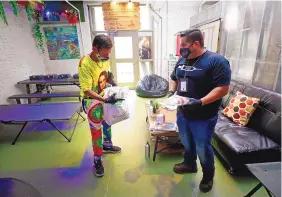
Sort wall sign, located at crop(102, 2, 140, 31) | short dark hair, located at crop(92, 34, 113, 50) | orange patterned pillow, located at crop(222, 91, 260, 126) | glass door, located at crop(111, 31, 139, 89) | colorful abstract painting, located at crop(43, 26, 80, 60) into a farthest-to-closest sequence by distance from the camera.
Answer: glass door, located at crop(111, 31, 139, 89) < colorful abstract painting, located at crop(43, 26, 80, 60) < wall sign, located at crop(102, 2, 140, 31) < orange patterned pillow, located at crop(222, 91, 260, 126) < short dark hair, located at crop(92, 34, 113, 50)

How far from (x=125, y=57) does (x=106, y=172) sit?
4.48 meters

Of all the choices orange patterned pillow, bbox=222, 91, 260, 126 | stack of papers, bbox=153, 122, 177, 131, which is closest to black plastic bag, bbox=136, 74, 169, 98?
orange patterned pillow, bbox=222, 91, 260, 126

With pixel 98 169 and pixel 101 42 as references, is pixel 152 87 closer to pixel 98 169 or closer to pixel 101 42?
pixel 98 169

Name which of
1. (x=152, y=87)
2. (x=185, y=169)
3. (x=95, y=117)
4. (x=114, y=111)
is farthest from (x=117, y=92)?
(x=152, y=87)

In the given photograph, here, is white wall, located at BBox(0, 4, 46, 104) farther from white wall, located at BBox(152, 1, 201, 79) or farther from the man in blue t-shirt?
the man in blue t-shirt

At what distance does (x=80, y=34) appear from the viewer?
5.44 m

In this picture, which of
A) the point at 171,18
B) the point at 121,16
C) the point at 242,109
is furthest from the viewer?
the point at 171,18

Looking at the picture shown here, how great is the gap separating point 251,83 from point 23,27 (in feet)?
18.8

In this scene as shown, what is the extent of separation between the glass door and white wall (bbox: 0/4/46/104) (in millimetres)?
2424

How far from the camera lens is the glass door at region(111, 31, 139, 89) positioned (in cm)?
564

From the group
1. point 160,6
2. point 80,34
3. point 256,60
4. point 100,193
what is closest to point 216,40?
point 256,60

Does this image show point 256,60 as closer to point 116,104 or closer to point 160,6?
point 116,104

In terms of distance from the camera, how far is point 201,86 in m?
1.45

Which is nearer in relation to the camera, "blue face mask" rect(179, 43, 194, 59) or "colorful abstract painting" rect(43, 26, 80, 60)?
"blue face mask" rect(179, 43, 194, 59)
